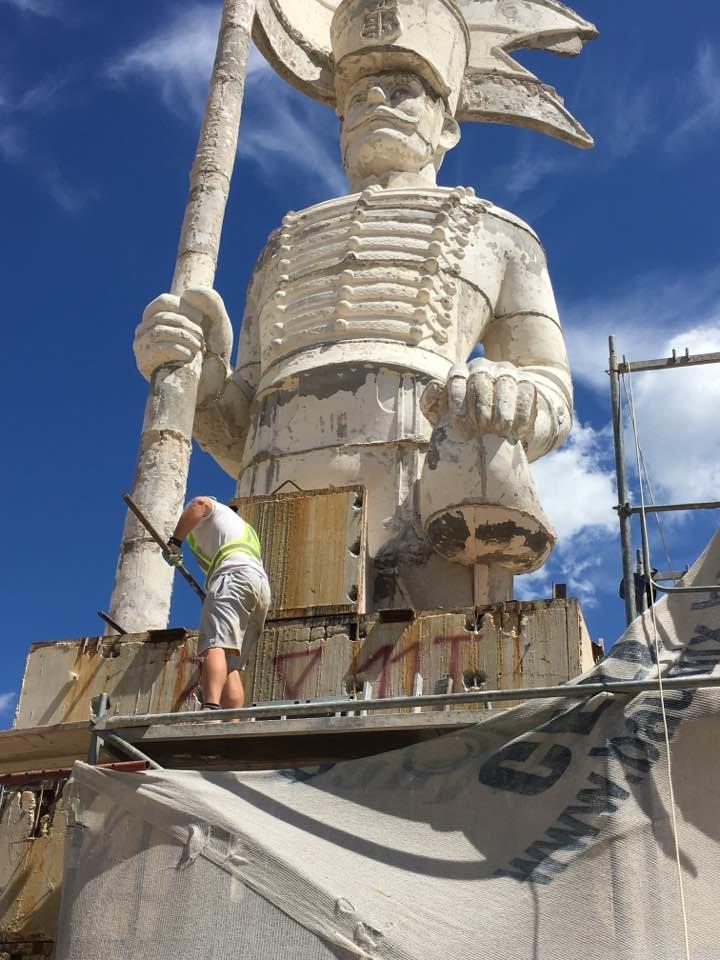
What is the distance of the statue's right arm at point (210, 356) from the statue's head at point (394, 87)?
5.63ft

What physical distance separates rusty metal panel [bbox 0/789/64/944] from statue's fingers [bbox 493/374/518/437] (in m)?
3.05

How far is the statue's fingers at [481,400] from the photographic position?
698 centimetres

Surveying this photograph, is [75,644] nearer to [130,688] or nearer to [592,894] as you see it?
[130,688]

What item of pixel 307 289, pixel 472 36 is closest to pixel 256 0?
pixel 472 36

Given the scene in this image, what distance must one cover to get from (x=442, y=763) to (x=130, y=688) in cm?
266

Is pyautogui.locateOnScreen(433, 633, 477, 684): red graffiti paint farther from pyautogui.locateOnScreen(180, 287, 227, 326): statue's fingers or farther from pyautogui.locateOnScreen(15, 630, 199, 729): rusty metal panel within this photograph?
pyautogui.locateOnScreen(180, 287, 227, 326): statue's fingers

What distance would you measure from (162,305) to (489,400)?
8.59ft

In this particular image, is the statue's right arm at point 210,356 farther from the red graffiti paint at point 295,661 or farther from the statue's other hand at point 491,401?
the red graffiti paint at point 295,661

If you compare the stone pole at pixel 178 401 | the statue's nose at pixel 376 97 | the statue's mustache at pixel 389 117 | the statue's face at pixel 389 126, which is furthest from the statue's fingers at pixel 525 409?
the statue's nose at pixel 376 97

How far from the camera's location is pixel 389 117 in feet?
32.7

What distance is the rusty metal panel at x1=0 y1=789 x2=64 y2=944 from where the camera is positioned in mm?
6047

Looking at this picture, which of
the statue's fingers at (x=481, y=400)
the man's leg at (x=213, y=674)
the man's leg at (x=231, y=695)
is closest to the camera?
the man's leg at (x=213, y=674)

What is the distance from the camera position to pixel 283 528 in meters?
7.16

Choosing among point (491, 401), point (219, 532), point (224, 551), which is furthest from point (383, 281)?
point (224, 551)
